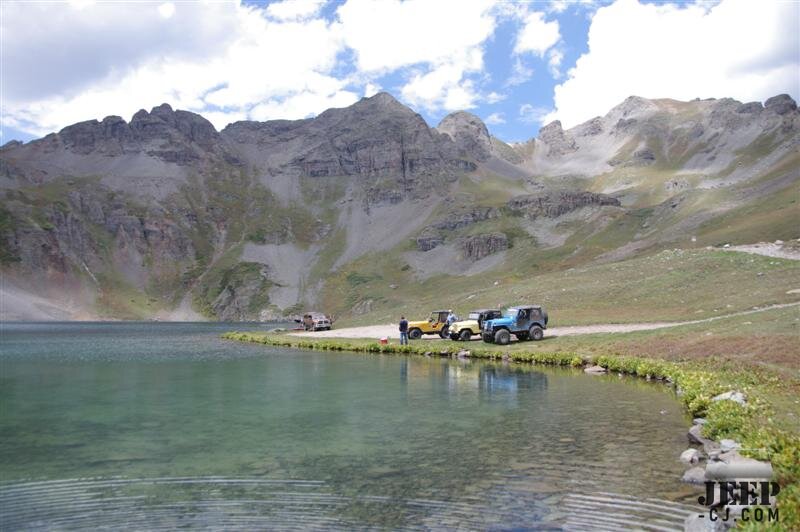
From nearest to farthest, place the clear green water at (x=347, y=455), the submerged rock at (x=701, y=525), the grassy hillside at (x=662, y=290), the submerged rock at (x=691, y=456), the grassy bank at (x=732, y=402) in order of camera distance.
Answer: the submerged rock at (x=701, y=525)
the grassy bank at (x=732, y=402)
the clear green water at (x=347, y=455)
the submerged rock at (x=691, y=456)
the grassy hillside at (x=662, y=290)

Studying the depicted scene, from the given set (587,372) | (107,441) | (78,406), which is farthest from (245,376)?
(587,372)

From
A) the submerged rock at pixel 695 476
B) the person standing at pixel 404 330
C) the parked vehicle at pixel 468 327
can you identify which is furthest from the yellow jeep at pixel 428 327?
the submerged rock at pixel 695 476

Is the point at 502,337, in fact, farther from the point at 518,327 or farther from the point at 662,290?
the point at 662,290

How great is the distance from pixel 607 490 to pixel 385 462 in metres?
5.98

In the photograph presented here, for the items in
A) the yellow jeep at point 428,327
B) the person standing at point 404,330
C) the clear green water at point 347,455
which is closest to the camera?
the clear green water at point 347,455

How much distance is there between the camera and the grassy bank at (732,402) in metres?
12.3

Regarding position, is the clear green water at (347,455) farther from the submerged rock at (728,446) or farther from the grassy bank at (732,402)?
the submerged rock at (728,446)

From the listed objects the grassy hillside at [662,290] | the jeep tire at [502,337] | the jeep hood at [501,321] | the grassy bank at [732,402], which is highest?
the grassy hillside at [662,290]

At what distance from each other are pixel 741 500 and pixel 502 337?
131ft

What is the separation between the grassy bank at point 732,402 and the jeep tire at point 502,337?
204 cm

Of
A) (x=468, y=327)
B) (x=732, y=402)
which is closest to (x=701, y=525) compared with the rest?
(x=732, y=402)

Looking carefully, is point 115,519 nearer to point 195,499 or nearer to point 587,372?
point 195,499

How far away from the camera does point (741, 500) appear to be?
11859mm

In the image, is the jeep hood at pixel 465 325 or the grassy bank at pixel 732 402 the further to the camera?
the jeep hood at pixel 465 325
